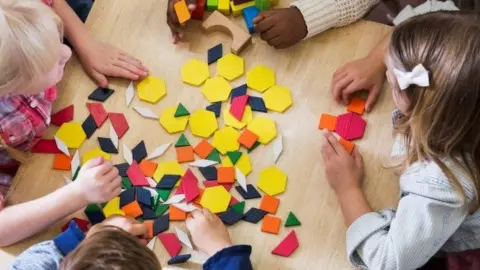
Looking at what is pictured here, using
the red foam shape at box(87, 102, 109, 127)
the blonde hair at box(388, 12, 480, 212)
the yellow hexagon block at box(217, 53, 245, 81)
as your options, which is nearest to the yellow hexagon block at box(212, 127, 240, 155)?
the yellow hexagon block at box(217, 53, 245, 81)

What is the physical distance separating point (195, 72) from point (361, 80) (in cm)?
32

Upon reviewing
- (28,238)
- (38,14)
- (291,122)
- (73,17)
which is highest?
(38,14)

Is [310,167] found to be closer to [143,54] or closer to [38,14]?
[143,54]

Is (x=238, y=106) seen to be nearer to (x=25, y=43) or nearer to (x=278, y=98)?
(x=278, y=98)

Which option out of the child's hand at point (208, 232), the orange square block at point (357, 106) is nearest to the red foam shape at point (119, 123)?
the child's hand at point (208, 232)

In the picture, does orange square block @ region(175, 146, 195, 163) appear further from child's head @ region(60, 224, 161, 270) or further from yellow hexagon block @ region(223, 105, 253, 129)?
child's head @ region(60, 224, 161, 270)

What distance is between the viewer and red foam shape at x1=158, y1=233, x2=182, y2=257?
1.07 metres

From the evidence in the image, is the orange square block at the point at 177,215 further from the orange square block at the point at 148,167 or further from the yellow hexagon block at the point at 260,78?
the yellow hexagon block at the point at 260,78

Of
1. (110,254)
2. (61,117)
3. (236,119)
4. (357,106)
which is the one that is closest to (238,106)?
(236,119)

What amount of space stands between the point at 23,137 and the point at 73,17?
277 millimetres

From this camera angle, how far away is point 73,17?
127 centimetres

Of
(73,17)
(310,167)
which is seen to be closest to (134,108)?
(73,17)

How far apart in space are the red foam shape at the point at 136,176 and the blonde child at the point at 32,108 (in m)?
0.03

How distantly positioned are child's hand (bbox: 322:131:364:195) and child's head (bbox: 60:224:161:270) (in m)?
0.40
